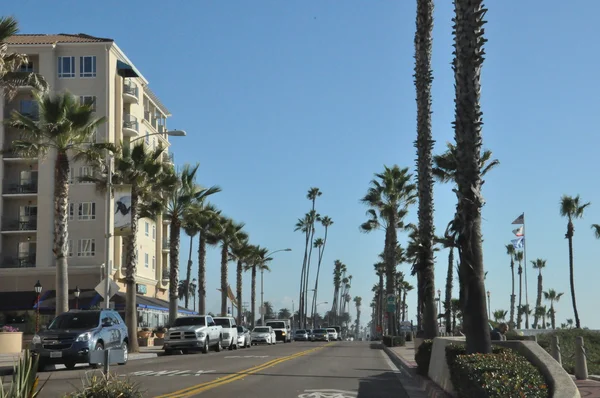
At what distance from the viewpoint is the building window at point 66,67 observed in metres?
57.9

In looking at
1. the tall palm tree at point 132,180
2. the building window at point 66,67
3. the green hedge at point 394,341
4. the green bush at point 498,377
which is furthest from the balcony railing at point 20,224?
the green bush at point 498,377

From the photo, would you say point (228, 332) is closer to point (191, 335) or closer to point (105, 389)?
point (191, 335)

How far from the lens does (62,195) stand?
104ft

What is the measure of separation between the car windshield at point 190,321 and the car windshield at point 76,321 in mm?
13353

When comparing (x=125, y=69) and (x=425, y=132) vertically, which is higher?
(x=125, y=69)

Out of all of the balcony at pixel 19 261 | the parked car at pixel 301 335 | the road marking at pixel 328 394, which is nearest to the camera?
the road marking at pixel 328 394

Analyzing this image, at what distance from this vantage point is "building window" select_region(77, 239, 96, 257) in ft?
187

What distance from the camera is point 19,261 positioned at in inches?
2240

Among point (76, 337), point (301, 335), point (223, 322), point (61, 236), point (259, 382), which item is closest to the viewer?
point (259, 382)

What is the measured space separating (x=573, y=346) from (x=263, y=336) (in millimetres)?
39844

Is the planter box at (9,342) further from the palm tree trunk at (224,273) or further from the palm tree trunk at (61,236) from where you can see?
the palm tree trunk at (224,273)

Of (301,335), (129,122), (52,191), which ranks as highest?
(129,122)

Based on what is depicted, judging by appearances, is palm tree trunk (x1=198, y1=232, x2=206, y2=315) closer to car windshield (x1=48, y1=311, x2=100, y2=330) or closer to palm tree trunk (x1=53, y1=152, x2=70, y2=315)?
palm tree trunk (x1=53, y1=152, x2=70, y2=315)

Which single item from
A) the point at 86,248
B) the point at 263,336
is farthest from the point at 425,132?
the point at 263,336
